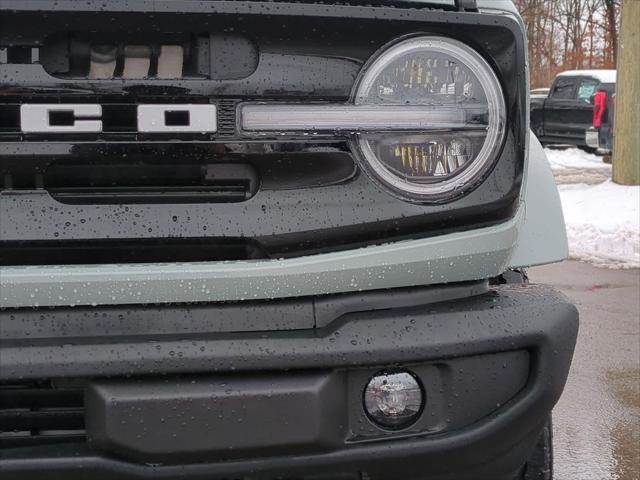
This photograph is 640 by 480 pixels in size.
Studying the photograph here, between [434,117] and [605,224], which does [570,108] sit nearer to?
[605,224]

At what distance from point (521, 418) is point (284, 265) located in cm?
54

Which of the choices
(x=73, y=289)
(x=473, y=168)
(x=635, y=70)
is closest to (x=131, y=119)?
(x=73, y=289)

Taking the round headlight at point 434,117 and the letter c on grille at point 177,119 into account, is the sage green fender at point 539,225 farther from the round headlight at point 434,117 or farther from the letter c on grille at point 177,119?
the letter c on grille at point 177,119

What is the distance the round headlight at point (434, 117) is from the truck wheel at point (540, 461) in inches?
32.3

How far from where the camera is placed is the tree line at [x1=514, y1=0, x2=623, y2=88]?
25689 millimetres

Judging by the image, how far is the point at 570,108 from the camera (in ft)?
53.6

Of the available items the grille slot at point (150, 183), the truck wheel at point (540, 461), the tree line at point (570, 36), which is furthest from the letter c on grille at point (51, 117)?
the tree line at point (570, 36)

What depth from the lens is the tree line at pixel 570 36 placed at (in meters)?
25.7

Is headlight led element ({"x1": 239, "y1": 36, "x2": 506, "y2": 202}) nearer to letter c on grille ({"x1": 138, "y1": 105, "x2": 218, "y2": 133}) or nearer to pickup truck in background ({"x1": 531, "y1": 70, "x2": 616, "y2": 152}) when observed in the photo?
letter c on grille ({"x1": 138, "y1": 105, "x2": 218, "y2": 133})

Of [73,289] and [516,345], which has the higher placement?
[73,289]

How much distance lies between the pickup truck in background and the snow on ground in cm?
578

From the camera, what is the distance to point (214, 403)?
138 cm

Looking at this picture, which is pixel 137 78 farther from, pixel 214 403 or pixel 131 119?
pixel 214 403

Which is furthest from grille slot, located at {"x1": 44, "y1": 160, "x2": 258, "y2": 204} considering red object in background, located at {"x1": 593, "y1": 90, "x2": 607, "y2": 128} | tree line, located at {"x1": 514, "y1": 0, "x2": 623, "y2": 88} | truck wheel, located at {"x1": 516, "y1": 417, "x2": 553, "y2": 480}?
tree line, located at {"x1": 514, "y1": 0, "x2": 623, "y2": 88}
